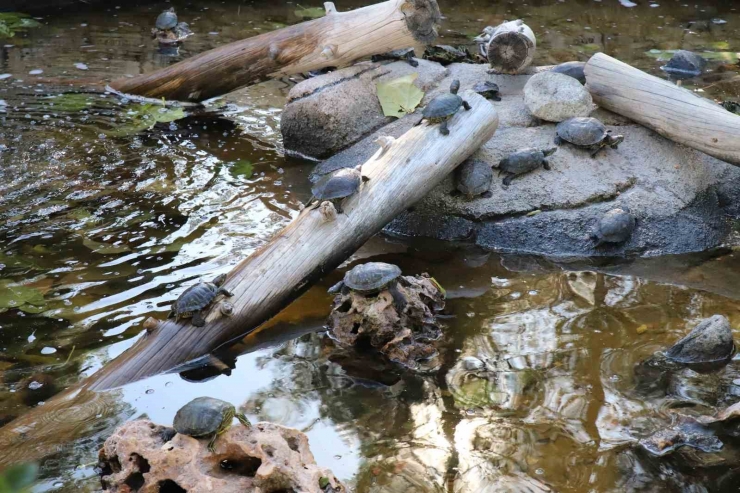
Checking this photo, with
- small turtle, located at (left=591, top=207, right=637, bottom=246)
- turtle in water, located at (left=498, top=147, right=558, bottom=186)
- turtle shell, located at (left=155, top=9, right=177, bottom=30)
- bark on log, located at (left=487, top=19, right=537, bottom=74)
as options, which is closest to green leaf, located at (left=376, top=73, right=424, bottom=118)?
bark on log, located at (left=487, top=19, right=537, bottom=74)

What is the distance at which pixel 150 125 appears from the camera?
7.36 meters

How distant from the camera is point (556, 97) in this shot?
586 centimetres

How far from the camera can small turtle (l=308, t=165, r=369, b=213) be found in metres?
4.64

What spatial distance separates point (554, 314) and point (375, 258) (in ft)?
4.42

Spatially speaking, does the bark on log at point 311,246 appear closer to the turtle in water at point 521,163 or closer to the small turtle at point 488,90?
the turtle in water at point 521,163

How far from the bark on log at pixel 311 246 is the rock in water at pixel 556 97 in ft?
2.03

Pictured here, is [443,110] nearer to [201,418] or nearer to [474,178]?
[474,178]

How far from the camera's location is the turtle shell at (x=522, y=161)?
18.1 feet

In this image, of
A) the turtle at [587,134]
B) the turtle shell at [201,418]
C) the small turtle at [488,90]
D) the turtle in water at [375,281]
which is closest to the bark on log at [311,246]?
the turtle in water at [375,281]

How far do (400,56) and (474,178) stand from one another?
6.42 feet

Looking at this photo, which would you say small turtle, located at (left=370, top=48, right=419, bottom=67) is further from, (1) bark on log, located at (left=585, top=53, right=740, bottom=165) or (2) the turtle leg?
(2) the turtle leg

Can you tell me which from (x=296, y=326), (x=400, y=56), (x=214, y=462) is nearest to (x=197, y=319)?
(x=296, y=326)

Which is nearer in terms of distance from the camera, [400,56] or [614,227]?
[614,227]

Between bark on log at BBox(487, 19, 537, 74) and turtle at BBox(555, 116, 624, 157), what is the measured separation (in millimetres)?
948
